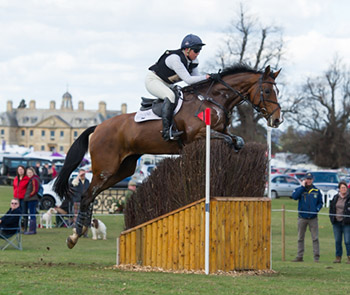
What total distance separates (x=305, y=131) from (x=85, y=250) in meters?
51.8

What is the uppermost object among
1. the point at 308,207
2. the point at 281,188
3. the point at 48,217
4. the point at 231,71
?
the point at 231,71

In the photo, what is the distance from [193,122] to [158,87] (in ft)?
2.32

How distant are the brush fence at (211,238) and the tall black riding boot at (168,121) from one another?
934 millimetres

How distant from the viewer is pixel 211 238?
8.57 meters

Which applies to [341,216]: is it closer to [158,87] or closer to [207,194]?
[207,194]

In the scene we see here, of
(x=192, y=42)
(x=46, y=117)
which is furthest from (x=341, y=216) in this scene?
(x=46, y=117)

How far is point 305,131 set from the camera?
210ft

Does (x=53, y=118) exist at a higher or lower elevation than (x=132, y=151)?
higher

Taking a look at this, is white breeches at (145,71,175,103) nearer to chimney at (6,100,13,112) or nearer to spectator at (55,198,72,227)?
spectator at (55,198,72,227)

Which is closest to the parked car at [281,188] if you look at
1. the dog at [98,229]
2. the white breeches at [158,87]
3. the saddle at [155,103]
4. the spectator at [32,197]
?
the dog at [98,229]

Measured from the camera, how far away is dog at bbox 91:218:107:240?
16.5m

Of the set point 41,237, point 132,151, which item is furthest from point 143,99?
point 41,237

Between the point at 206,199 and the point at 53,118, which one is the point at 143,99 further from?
the point at 53,118

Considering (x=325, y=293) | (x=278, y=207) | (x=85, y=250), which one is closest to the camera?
(x=325, y=293)
